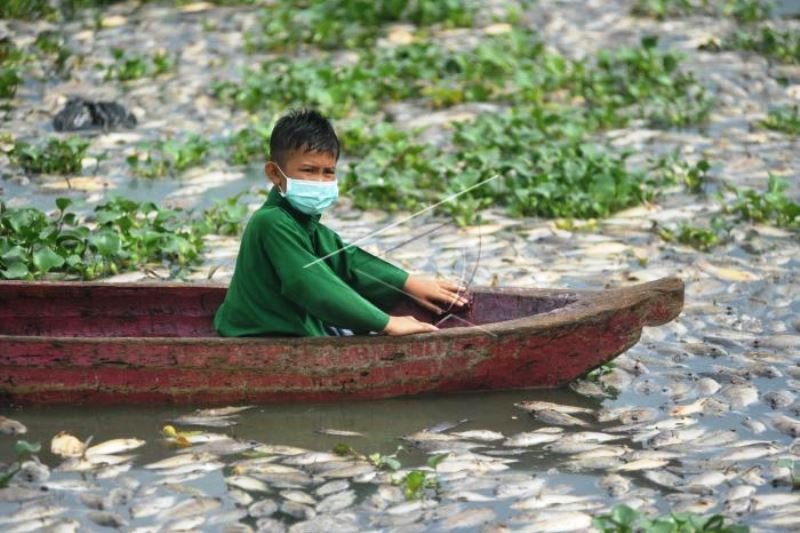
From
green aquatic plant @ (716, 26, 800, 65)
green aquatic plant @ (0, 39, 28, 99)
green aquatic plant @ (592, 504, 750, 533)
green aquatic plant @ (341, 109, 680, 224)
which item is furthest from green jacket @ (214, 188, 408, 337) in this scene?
green aquatic plant @ (716, 26, 800, 65)

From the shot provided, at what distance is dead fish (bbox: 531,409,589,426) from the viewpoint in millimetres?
5730

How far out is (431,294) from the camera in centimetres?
605

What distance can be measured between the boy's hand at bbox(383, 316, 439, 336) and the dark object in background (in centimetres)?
501

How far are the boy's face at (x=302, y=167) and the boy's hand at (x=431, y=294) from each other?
2.03 feet

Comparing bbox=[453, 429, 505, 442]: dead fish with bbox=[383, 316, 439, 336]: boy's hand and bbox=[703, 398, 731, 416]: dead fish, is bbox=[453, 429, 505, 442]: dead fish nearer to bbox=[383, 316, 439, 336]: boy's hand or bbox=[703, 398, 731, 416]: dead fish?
bbox=[383, 316, 439, 336]: boy's hand

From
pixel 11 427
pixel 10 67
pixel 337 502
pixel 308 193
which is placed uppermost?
pixel 10 67

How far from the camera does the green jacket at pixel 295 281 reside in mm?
5594

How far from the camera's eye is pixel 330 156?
5.74 m

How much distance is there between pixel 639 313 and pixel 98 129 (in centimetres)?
532

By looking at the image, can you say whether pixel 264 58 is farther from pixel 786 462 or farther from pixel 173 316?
pixel 786 462

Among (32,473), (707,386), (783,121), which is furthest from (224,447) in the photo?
(783,121)

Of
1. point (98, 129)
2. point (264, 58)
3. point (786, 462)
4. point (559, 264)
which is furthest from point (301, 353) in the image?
point (264, 58)

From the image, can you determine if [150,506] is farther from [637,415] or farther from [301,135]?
[637,415]

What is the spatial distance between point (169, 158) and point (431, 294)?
3832 millimetres
